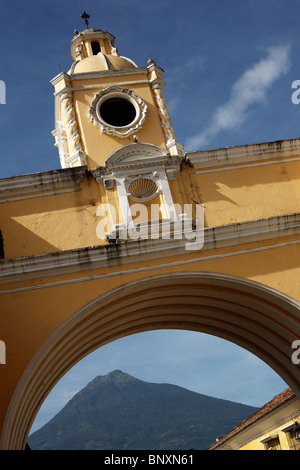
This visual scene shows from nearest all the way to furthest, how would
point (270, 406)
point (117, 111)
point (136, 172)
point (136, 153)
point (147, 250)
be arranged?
point (147, 250)
point (136, 172)
point (136, 153)
point (117, 111)
point (270, 406)

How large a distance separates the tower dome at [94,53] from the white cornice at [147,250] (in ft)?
13.8

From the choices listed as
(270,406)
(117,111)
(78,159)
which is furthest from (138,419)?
(78,159)

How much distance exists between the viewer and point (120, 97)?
30.1 ft

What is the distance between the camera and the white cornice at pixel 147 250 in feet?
23.0

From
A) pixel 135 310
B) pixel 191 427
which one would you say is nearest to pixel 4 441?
pixel 135 310

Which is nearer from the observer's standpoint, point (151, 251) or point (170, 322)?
point (151, 251)

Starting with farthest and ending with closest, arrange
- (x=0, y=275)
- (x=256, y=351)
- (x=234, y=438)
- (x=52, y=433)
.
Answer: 1. (x=52, y=433)
2. (x=234, y=438)
3. (x=256, y=351)
4. (x=0, y=275)

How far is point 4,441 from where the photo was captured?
19.7 ft

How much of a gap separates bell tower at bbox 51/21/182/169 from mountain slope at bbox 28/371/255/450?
223 ft

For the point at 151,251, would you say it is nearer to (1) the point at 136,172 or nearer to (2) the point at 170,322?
(1) the point at 136,172

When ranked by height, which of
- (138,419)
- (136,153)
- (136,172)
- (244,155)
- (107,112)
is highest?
(138,419)

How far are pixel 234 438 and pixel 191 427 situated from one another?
248 ft

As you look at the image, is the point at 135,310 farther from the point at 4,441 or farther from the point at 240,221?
the point at 4,441

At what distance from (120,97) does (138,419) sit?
10707 centimetres
